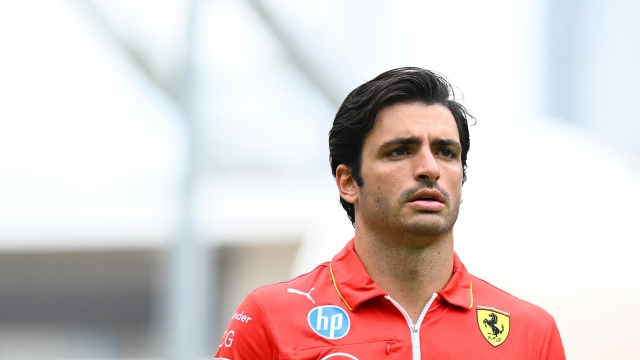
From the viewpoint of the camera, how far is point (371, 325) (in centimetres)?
162

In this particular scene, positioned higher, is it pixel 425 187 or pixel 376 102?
pixel 376 102

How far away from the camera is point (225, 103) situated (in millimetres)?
4145

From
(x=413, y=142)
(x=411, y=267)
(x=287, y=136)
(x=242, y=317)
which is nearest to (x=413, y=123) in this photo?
(x=413, y=142)

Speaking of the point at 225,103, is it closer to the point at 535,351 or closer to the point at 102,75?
the point at 102,75

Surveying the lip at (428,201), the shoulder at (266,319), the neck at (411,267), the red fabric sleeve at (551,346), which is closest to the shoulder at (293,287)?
the shoulder at (266,319)

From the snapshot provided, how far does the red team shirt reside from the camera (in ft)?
5.23

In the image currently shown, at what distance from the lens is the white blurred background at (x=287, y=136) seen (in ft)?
10.7

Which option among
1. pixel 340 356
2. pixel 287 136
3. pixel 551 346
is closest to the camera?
pixel 340 356

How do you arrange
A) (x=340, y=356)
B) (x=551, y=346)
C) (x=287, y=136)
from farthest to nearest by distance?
1. (x=287, y=136)
2. (x=551, y=346)
3. (x=340, y=356)

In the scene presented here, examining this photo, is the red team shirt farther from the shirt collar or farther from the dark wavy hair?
the dark wavy hair

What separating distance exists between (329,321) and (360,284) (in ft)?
0.32

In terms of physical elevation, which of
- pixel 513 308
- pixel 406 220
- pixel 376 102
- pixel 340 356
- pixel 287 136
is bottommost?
pixel 340 356

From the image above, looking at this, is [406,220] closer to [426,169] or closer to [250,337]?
[426,169]

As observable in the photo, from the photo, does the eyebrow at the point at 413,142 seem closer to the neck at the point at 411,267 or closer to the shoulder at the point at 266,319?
the neck at the point at 411,267
